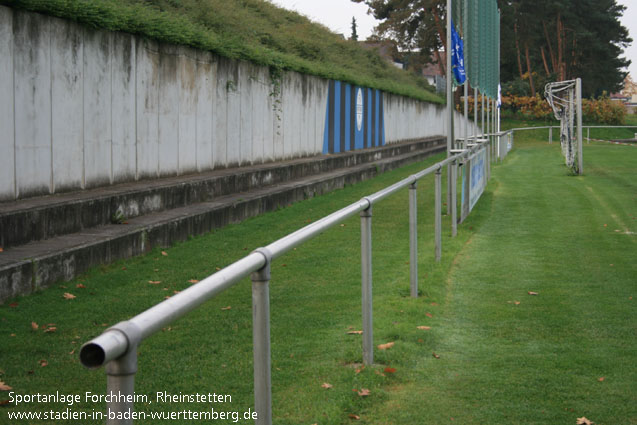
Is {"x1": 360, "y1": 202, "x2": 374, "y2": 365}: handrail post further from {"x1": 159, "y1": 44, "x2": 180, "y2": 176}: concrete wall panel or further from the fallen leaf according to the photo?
{"x1": 159, "y1": 44, "x2": 180, "y2": 176}: concrete wall panel

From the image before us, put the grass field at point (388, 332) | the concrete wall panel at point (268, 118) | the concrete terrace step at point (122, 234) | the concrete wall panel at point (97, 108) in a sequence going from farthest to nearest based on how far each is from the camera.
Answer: the concrete wall panel at point (268, 118) → the concrete wall panel at point (97, 108) → the concrete terrace step at point (122, 234) → the grass field at point (388, 332)

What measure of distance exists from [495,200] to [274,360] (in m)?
11.4

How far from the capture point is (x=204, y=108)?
14234mm

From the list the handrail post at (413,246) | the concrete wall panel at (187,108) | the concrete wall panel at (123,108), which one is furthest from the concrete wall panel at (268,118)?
the handrail post at (413,246)

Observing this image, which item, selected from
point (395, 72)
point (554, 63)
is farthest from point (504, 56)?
point (395, 72)

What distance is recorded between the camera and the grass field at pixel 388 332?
4.32m

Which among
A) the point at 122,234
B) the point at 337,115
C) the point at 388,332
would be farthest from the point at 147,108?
the point at 337,115

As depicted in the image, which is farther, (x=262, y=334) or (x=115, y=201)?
(x=115, y=201)

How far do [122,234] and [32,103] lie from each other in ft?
6.34

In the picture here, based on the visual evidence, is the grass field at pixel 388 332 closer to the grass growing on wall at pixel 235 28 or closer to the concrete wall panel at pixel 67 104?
the concrete wall panel at pixel 67 104

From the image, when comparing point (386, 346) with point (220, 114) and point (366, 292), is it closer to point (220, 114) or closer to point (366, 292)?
point (366, 292)

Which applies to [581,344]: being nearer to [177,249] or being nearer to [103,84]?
[177,249]

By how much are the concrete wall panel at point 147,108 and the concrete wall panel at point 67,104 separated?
1.69 m

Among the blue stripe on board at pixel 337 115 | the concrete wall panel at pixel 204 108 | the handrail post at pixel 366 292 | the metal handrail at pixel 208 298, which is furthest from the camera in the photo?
the blue stripe on board at pixel 337 115
